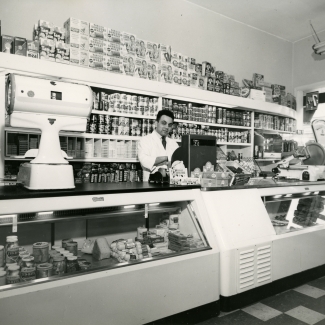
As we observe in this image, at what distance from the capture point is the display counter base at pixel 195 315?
1966mm

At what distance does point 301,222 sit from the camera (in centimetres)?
324

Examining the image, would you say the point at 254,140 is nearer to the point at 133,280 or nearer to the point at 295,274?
the point at 295,274

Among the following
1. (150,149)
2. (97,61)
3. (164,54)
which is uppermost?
(164,54)

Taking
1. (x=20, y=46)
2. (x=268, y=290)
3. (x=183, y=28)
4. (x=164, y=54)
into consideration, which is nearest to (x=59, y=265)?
(x=268, y=290)

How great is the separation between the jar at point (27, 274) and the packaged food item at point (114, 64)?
268 centimetres

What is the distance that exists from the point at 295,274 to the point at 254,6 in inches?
176

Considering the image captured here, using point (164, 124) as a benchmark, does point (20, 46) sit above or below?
above

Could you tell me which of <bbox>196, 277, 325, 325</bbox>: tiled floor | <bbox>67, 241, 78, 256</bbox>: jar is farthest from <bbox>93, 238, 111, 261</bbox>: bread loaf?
<bbox>196, 277, 325, 325</bbox>: tiled floor

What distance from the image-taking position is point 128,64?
388 centimetres

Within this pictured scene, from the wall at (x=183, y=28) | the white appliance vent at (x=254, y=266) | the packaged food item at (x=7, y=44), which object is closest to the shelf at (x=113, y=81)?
the packaged food item at (x=7, y=44)

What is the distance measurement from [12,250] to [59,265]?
11.4 inches

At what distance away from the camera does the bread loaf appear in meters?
2.10

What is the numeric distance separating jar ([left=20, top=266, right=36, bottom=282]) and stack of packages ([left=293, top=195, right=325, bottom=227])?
2606 mm

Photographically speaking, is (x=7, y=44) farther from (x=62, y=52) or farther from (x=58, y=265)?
(x=58, y=265)
